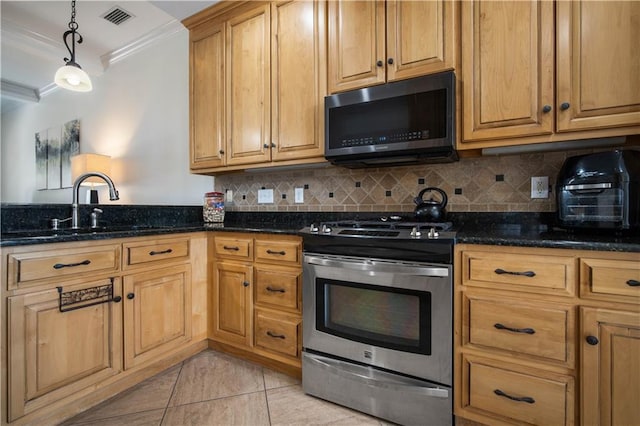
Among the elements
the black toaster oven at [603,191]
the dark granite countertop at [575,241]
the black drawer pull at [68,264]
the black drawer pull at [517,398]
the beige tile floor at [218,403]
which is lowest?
the beige tile floor at [218,403]

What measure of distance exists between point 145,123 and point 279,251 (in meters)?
2.35

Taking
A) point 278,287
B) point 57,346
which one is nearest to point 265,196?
point 278,287

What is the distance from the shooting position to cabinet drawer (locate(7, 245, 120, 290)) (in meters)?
1.24

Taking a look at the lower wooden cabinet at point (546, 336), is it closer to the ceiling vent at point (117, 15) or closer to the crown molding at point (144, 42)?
the crown molding at point (144, 42)

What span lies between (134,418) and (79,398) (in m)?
0.27

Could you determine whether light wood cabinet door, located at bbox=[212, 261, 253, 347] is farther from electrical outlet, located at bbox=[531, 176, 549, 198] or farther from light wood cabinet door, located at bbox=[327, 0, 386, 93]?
electrical outlet, located at bbox=[531, 176, 549, 198]

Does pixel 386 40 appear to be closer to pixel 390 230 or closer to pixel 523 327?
pixel 390 230

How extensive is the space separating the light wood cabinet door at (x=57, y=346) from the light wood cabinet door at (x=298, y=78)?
1.31m

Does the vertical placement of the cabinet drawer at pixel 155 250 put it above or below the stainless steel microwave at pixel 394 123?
below

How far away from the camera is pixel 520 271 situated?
1210 millimetres

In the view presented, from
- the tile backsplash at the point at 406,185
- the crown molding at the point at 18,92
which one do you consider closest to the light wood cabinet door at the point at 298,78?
the tile backsplash at the point at 406,185

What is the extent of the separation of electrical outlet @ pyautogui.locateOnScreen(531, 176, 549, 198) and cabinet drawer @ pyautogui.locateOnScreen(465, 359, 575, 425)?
92 centimetres

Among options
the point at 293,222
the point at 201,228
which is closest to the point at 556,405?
the point at 293,222

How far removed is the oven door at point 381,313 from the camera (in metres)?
1.33
